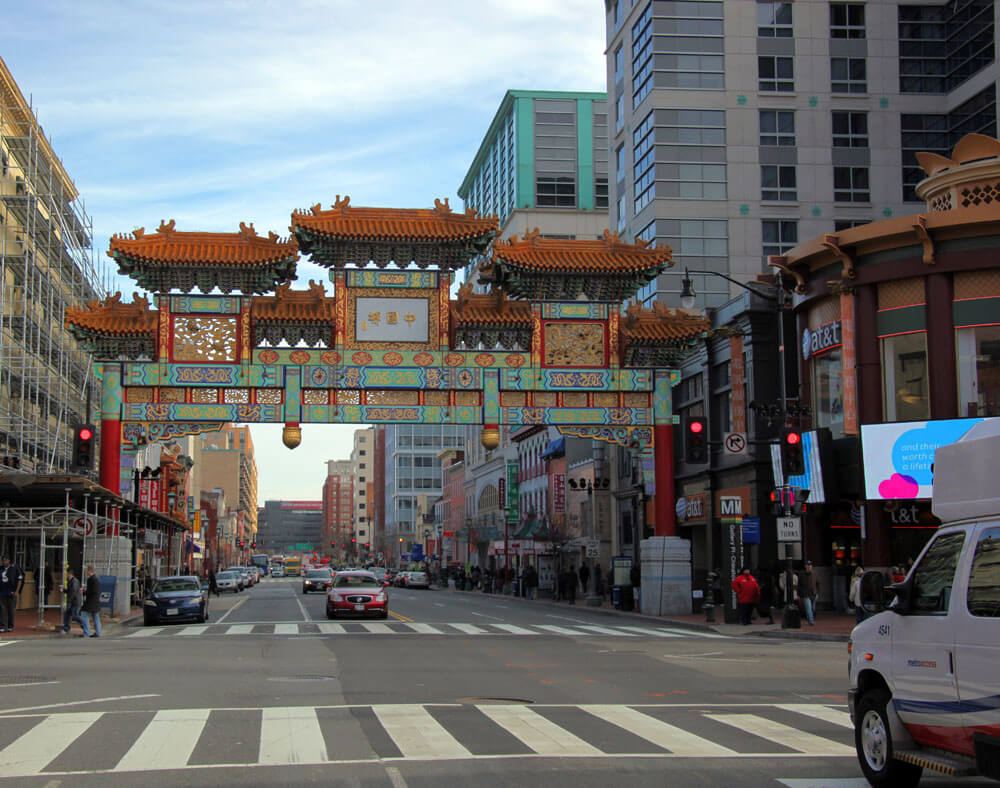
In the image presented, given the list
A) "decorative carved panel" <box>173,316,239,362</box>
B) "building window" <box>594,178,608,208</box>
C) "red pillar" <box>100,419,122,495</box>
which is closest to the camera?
"red pillar" <box>100,419,122,495</box>

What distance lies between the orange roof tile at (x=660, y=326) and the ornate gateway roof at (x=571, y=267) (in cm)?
116

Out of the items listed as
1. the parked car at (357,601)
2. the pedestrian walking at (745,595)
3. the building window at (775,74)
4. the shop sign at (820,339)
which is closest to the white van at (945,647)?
the pedestrian walking at (745,595)

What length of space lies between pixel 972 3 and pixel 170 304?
135 ft

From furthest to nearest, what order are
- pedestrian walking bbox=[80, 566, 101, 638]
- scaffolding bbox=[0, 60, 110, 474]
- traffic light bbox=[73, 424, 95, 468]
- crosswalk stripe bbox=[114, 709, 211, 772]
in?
1. scaffolding bbox=[0, 60, 110, 474]
2. traffic light bbox=[73, 424, 95, 468]
3. pedestrian walking bbox=[80, 566, 101, 638]
4. crosswalk stripe bbox=[114, 709, 211, 772]

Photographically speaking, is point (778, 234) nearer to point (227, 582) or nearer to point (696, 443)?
point (696, 443)

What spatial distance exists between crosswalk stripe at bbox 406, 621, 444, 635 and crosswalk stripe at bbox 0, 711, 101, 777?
15.2 meters

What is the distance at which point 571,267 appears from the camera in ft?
121

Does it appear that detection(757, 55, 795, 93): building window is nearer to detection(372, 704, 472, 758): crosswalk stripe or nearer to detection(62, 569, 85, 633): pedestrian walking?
detection(62, 569, 85, 633): pedestrian walking

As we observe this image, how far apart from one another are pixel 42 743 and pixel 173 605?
2204cm

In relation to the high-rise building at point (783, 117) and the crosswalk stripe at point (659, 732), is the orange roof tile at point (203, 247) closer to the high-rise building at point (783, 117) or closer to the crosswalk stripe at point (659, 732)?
the high-rise building at point (783, 117)

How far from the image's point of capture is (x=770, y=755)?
1062 centimetres

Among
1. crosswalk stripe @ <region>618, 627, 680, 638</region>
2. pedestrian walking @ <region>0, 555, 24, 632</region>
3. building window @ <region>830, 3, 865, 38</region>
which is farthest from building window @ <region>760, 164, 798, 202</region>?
pedestrian walking @ <region>0, 555, 24, 632</region>

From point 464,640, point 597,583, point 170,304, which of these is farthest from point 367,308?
point 597,583

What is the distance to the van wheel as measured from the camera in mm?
8719
